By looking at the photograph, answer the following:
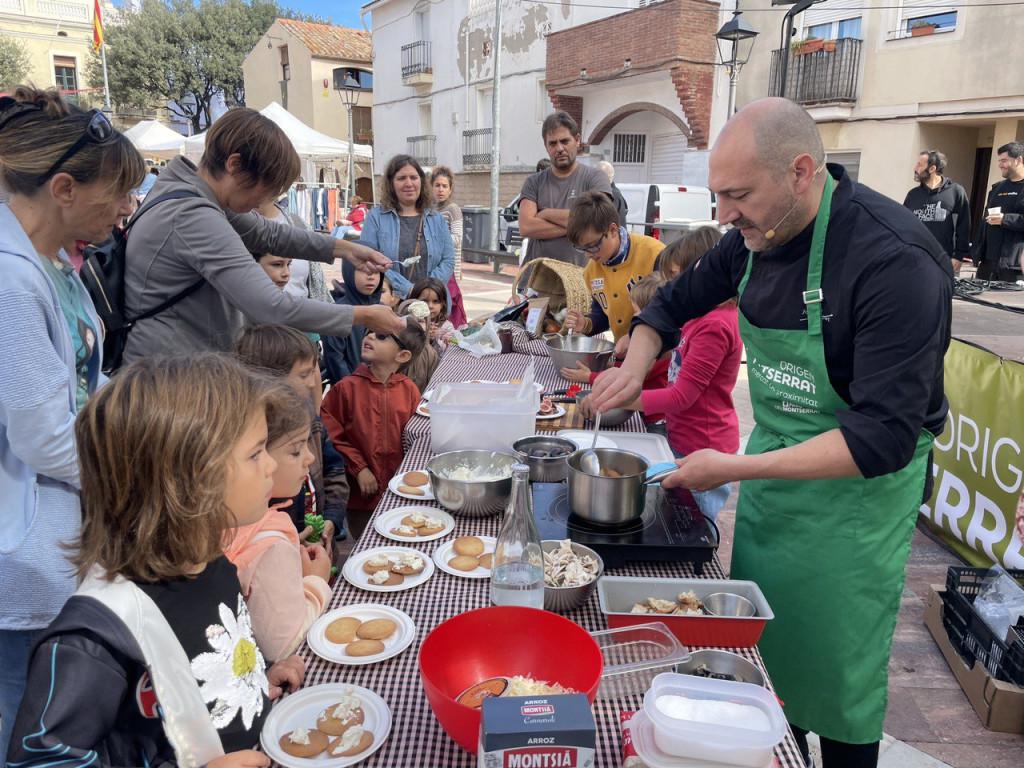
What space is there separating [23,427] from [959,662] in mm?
3267

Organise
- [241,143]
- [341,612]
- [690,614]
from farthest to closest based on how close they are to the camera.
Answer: [241,143]
[341,612]
[690,614]

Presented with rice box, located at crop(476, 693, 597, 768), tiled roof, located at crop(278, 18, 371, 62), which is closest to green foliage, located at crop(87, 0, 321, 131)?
tiled roof, located at crop(278, 18, 371, 62)

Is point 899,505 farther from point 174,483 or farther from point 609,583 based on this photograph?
point 174,483

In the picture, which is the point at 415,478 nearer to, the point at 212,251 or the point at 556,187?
→ the point at 212,251

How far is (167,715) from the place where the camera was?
1.06 metres

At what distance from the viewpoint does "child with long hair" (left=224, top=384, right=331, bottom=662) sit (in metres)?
1.39

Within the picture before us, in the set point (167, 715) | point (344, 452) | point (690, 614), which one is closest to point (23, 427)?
point (167, 715)

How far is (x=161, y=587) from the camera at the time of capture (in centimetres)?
111

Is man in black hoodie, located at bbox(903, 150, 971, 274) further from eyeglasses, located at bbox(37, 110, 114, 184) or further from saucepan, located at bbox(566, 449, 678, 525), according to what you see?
eyeglasses, located at bbox(37, 110, 114, 184)

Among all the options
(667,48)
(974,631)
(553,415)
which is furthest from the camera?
(667,48)

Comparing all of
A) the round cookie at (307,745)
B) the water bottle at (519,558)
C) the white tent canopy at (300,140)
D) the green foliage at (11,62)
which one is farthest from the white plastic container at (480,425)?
the green foliage at (11,62)

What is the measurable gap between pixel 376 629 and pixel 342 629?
0.24 feet

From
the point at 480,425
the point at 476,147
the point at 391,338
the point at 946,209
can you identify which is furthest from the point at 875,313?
the point at 476,147

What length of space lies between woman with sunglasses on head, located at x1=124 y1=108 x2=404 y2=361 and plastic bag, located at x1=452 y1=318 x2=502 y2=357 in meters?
1.54
